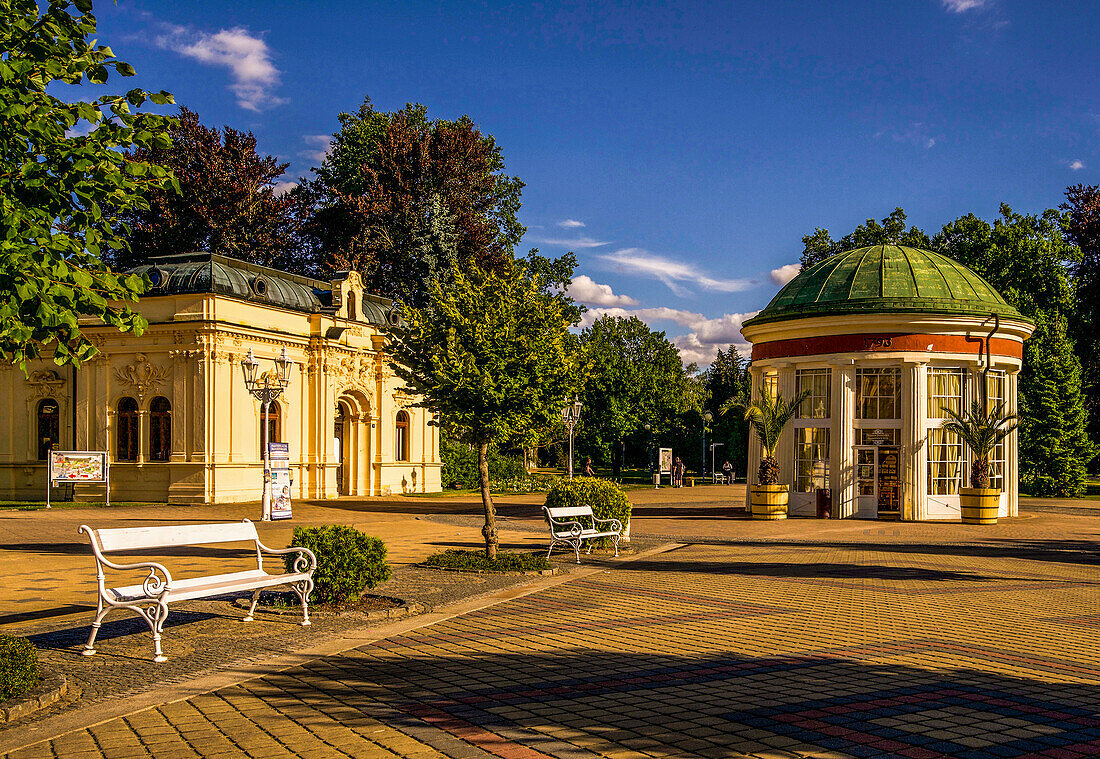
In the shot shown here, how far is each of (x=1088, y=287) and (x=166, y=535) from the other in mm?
47238

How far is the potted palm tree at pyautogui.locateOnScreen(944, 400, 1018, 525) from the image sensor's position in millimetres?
25531

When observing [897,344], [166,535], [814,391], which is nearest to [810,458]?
[814,391]

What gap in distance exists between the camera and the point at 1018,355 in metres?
28.5

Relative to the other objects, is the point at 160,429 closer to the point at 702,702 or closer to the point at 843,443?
the point at 843,443

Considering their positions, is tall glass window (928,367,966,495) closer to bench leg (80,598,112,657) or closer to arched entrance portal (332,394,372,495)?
arched entrance portal (332,394,372,495)

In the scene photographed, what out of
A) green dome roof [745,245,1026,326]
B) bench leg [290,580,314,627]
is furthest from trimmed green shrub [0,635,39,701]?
green dome roof [745,245,1026,326]

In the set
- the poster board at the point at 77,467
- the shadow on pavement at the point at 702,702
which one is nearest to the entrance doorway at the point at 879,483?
the shadow on pavement at the point at 702,702

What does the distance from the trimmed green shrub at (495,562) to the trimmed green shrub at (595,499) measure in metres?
2.70

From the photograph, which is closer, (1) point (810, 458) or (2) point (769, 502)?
(2) point (769, 502)

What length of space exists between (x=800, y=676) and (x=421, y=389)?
894cm

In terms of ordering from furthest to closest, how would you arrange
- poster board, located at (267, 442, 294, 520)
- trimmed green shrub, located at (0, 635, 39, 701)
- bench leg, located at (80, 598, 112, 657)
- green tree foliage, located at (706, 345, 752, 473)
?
green tree foliage, located at (706, 345, 752, 473)
poster board, located at (267, 442, 294, 520)
bench leg, located at (80, 598, 112, 657)
trimmed green shrub, located at (0, 635, 39, 701)

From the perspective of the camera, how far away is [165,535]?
8711 mm

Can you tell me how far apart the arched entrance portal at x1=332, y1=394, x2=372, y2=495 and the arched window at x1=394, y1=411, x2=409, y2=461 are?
201 centimetres

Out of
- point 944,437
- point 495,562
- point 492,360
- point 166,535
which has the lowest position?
point 495,562
